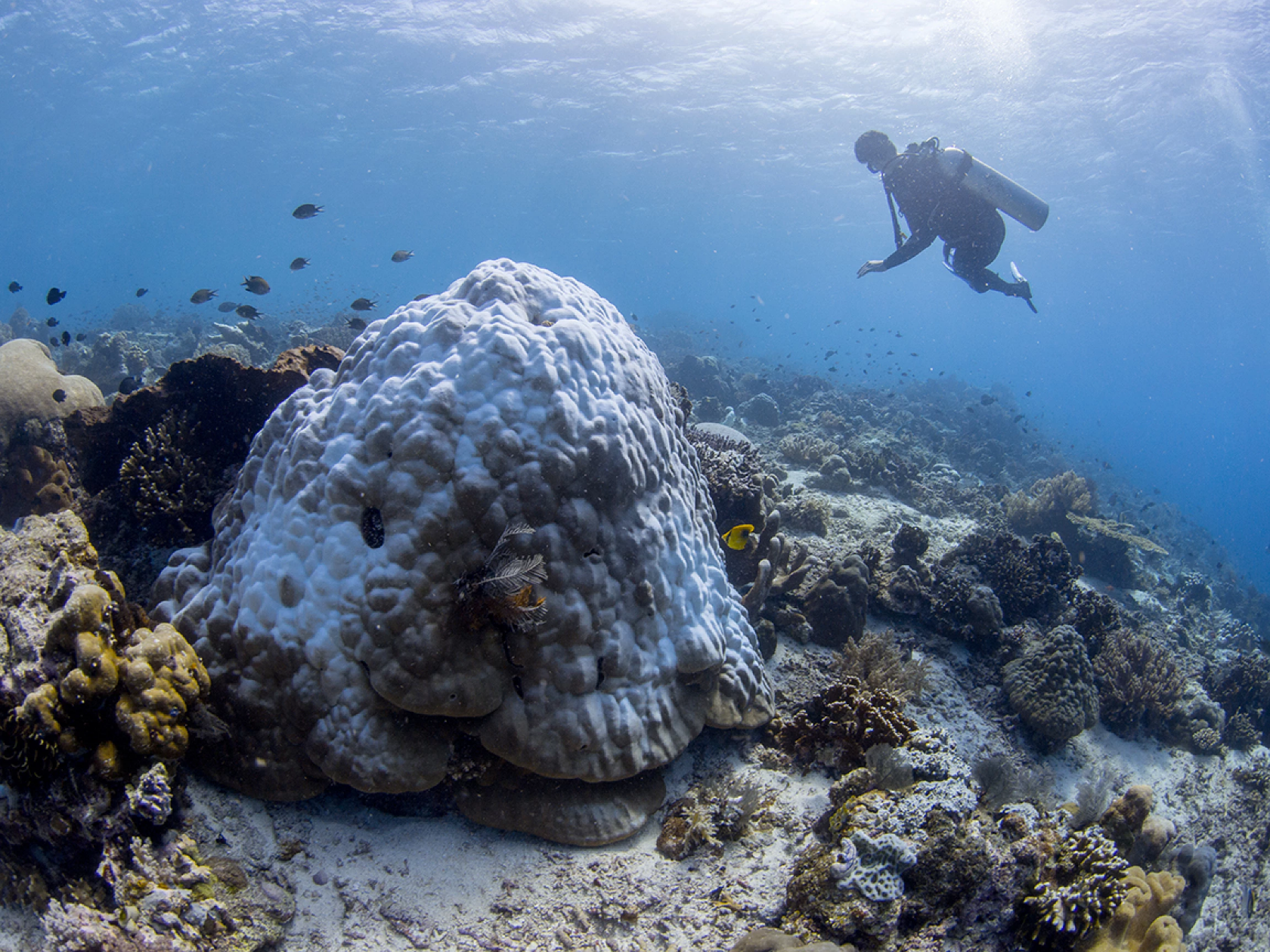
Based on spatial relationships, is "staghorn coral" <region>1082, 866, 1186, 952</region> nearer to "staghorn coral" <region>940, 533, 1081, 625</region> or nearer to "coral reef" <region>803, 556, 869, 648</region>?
"coral reef" <region>803, 556, 869, 648</region>

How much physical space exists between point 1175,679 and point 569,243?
107m

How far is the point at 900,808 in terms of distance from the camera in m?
3.38

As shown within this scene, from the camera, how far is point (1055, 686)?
608 centimetres

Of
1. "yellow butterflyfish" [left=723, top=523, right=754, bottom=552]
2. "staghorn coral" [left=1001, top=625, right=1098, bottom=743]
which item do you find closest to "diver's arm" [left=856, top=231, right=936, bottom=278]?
"staghorn coral" [left=1001, top=625, right=1098, bottom=743]

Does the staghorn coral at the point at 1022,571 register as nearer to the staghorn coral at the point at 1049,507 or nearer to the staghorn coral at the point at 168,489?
the staghorn coral at the point at 1049,507

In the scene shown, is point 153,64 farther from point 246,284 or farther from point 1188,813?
point 1188,813

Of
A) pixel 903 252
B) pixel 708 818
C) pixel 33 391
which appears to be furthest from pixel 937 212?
pixel 33 391

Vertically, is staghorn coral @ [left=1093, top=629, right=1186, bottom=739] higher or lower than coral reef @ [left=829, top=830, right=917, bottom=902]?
lower

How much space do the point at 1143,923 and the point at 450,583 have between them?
4970 mm

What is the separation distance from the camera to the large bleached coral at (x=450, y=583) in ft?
11.4

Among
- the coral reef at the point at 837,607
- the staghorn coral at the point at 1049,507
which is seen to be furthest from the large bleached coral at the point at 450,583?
the staghorn coral at the point at 1049,507

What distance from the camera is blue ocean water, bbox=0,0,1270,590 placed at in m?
26.8

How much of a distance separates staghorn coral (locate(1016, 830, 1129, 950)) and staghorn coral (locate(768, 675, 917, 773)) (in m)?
1.07

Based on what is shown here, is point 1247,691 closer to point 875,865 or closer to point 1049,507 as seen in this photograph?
point 1049,507
